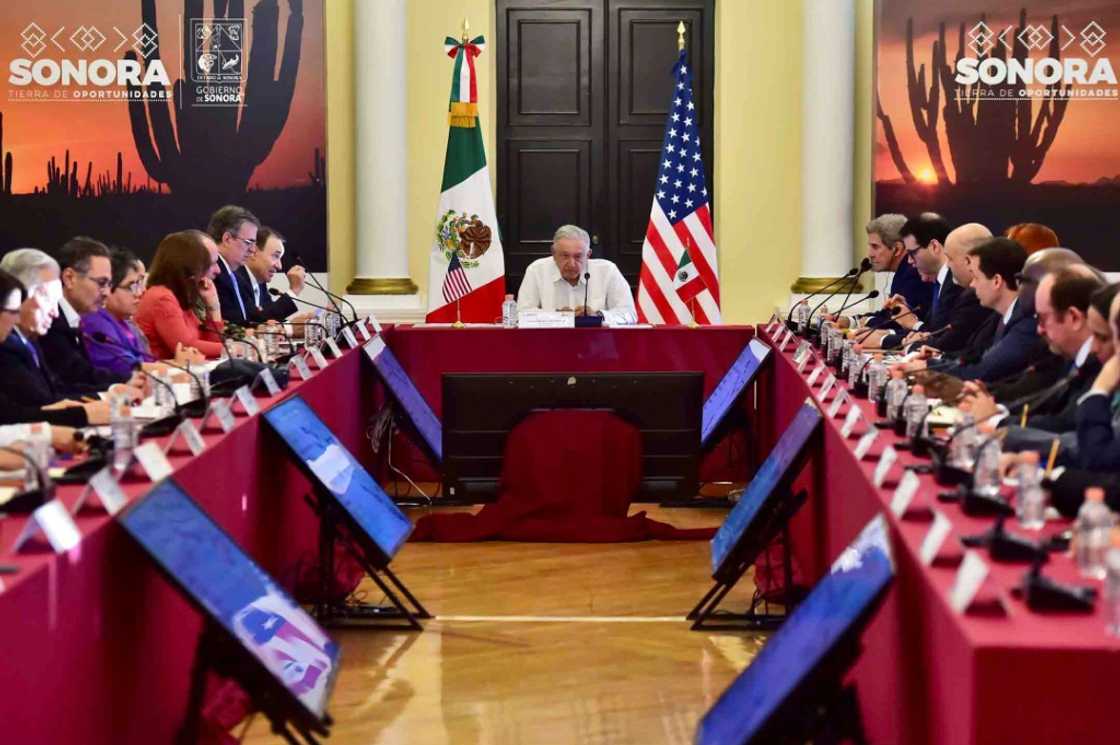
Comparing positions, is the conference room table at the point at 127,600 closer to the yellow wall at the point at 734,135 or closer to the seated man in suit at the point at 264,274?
Answer: the seated man in suit at the point at 264,274

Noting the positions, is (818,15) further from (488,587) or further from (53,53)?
(488,587)

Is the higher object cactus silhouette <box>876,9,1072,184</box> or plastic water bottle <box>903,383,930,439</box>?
cactus silhouette <box>876,9,1072,184</box>

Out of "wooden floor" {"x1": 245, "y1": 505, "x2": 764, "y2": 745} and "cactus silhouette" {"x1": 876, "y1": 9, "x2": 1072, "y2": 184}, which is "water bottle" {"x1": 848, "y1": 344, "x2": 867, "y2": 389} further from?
"cactus silhouette" {"x1": 876, "y1": 9, "x2": 1072, "y2": 184}

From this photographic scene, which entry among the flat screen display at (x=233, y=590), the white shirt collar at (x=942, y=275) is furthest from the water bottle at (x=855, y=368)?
the flat screen display at (x=233, y=590)

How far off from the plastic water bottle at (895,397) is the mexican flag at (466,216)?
15.5ft

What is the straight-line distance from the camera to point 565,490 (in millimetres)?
7297

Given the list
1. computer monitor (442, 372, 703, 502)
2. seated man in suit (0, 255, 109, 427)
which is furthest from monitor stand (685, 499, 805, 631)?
seated man in suit (0, 255, 109, 427)

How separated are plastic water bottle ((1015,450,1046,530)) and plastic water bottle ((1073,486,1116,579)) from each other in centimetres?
33

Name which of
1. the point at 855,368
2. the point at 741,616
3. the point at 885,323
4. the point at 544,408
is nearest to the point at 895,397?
the point at 855,368

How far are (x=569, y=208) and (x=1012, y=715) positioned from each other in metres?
8.57

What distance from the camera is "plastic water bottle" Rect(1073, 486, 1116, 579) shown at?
283 centimetres

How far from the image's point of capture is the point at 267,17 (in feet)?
33.8

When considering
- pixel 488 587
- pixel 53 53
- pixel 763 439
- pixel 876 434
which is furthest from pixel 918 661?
pixel 53 53

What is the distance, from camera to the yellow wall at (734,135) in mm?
10578
